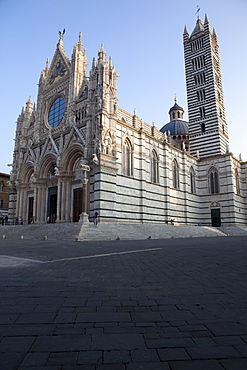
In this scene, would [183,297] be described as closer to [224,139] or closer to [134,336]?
[134,336]

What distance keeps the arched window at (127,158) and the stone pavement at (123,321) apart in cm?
2195

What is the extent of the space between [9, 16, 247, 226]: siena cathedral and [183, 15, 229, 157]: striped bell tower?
161mm

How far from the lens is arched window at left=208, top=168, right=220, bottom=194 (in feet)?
122

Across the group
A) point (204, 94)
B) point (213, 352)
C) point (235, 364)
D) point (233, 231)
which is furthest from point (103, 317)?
point (204, 94)

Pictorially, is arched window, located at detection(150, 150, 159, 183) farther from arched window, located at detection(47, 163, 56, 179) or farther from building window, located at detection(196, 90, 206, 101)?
building window, located at detection(196, 90, 206, 101)

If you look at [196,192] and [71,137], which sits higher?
[71,137]

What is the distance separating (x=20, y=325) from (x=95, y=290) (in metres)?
1.49

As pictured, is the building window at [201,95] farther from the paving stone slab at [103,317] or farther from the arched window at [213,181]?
the paving stone slab at [103,317]

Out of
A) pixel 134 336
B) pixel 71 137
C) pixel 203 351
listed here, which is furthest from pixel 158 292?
pixel 71 137

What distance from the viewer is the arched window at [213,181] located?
122 ft

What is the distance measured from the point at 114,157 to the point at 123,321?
21863 mm

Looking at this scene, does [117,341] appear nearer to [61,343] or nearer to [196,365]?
[61,343]

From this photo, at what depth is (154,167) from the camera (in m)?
31.0

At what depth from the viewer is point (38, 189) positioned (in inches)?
1192
